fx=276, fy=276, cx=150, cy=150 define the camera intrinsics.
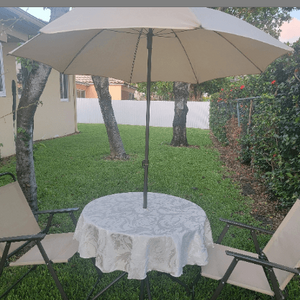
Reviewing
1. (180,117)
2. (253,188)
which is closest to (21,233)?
(253,188)

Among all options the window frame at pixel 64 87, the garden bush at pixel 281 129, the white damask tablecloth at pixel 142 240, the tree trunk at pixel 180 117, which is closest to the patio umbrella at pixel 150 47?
the white damask tablecloth at pixel 142 240


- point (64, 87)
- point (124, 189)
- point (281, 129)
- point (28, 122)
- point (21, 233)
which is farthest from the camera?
point (64, 87)

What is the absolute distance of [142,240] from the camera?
2.04m

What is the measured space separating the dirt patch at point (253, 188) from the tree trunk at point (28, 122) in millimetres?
3625

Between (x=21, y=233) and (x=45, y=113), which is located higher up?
(x=45, y=113)

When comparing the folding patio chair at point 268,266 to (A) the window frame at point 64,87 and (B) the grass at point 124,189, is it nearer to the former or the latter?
(B) the grass at point 124,189

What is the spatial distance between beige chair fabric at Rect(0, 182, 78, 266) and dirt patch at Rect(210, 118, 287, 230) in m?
3.15

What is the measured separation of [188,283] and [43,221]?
97.2 inches

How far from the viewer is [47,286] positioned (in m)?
2.78

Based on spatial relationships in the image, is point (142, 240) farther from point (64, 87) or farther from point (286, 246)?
point (64, 87)

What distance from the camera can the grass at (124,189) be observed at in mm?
2803

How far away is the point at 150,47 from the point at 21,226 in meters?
2.19

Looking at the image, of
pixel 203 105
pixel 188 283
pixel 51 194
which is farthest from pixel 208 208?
pixel 203 105

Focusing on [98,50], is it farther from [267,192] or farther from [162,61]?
[267,192]
